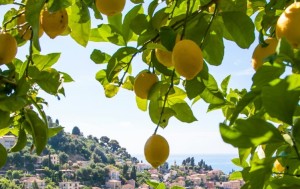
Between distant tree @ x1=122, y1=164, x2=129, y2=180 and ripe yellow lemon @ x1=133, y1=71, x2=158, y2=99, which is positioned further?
distant tree @ x1=122, y1=164, x2=129, y2=180

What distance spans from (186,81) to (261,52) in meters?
0.23

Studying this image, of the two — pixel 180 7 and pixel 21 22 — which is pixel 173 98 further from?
pixel 21 22

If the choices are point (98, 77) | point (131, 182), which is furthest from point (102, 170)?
point (98, 77)

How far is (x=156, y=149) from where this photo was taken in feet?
3.23

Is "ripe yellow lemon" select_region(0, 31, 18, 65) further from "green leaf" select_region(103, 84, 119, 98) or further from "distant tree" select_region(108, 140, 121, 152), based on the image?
"distant tree" select_region(108, 140, 121, 152)

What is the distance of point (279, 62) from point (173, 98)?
2.03ft

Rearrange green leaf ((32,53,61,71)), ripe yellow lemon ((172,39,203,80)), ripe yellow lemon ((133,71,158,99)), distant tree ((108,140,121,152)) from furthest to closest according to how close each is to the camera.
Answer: distant tree ((108,140,121,152)), green leaf ((32,53,61,71)), ripe yellow lemon ((133,71,158,99)), ripe yellow lemon ((172,39,203,80))

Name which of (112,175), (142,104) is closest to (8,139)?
(142,104)

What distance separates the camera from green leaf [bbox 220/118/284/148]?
1.70ft

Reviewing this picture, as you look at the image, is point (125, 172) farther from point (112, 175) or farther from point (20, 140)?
point (20, 140)

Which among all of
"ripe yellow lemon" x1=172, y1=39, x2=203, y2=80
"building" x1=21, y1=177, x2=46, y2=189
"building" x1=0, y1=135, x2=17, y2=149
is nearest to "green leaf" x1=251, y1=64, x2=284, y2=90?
"ripe yellow lemon" x1=172, y1=39, x2=203, y2=80

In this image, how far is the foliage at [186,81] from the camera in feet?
1.73

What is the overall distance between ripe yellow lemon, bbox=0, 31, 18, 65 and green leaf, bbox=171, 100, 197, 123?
0.47m

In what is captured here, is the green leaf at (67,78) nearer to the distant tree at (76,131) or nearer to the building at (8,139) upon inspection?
the building at (8,139)
